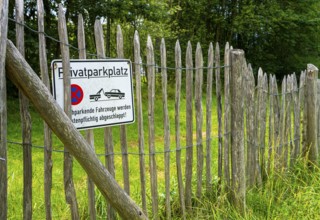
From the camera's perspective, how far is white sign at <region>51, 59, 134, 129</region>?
2492mm

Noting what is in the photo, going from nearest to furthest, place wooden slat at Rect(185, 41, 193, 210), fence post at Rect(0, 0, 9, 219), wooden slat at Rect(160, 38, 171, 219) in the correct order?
fence post at Rect(0, 0, 9, 219), wooden slat at Rect(160, 38, 171, 219), wooden slat at Rect(185, 41, 193, 210)

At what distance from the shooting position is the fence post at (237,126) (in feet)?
12.0

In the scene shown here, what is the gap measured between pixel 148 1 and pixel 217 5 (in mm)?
9511

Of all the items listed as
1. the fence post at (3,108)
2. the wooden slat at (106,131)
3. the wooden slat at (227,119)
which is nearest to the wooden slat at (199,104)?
the wooden slat at (227,119)

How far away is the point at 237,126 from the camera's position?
3.68 m

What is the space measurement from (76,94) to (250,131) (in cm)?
221

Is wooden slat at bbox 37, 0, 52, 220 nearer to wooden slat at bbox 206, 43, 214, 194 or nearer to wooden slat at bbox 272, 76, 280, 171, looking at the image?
wooden slat at bbox 206, 43, 214, 194

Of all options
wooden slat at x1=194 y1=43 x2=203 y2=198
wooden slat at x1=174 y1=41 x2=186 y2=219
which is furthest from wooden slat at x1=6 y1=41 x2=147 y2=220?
wooden slat at x1=194 y1=43 x2=203 y2=198

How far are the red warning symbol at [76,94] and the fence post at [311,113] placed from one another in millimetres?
3496

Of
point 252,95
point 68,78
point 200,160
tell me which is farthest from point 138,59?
point 252,95

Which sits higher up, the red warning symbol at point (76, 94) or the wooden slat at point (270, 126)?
the red warning symbol at point (76, 94)

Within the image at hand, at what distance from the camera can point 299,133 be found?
16.3ft

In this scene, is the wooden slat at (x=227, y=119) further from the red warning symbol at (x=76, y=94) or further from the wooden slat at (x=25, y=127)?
the wooden slat at (x=25, y=127)

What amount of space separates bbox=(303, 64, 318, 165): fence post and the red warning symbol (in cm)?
350
